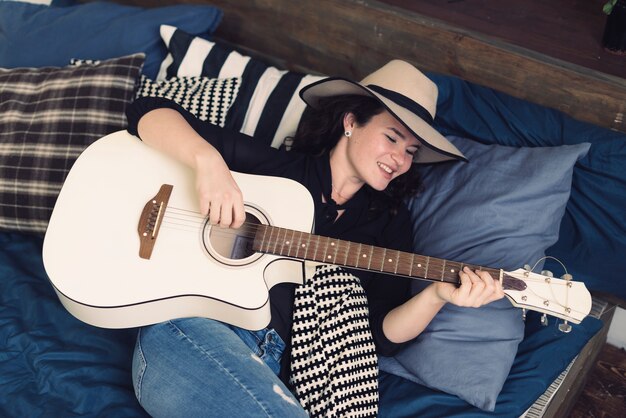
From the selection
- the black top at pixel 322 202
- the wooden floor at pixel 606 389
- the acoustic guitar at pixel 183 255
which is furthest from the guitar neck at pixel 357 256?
the wooden floor at pixel 606 389

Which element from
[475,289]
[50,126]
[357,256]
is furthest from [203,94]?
[475,289]

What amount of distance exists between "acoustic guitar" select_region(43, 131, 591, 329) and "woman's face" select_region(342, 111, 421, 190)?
157mm

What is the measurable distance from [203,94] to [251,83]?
148 mm

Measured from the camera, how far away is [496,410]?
5.04 feet

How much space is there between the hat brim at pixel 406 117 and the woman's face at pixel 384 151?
0.05 meters

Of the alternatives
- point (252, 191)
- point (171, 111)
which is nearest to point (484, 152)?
point (252, 191)

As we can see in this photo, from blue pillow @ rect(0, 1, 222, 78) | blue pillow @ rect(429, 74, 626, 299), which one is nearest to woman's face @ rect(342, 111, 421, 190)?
blue pillow @ rect(429, 74, 626, 299)

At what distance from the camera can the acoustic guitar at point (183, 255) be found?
140cm

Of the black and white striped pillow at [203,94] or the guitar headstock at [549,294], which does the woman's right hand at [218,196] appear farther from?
the guitar headstock at [549,294]

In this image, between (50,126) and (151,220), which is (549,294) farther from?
(50,126)

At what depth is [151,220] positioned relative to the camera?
1.49 m

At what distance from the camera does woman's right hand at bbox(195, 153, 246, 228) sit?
1443 millimetres

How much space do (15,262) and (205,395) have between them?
0.85 meters

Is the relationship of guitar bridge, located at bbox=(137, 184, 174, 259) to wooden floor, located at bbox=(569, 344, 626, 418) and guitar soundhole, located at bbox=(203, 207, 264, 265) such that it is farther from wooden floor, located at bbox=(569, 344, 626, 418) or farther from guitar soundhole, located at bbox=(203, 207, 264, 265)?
wooden floor, located at bbox=(569, 344, 626, 418)
